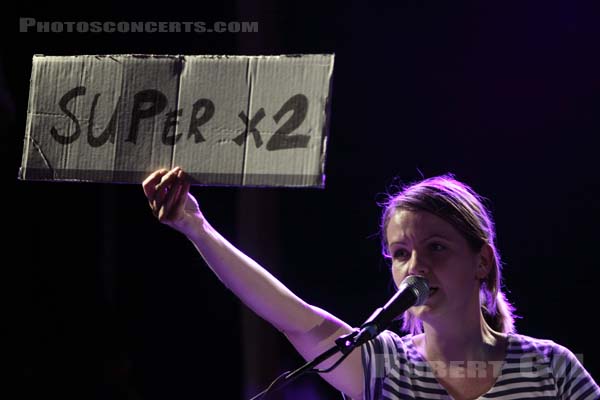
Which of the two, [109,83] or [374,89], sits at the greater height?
[374,89]

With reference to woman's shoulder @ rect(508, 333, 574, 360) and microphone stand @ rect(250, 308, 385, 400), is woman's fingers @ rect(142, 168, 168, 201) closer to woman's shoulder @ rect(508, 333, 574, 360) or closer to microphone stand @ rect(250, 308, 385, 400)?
microphone stand @ rect(250, 308, 385, 400)

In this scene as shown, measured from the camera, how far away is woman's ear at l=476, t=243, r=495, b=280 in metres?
1.76

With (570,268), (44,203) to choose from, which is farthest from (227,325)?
(570,268)

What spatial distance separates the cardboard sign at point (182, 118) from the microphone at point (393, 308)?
271 millimetres

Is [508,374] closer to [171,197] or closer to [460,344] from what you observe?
[460,344]

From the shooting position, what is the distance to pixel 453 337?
5.58 ft

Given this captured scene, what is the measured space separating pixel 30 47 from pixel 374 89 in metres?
1.56

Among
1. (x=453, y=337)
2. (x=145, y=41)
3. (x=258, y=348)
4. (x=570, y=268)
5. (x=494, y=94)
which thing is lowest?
(x=258, y=348)

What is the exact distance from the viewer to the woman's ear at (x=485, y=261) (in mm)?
1765

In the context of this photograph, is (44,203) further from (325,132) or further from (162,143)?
(325,132)

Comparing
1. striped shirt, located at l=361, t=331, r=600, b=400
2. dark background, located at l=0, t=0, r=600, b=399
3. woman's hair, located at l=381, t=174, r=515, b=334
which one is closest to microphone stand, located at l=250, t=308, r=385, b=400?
striped shirt, located at l=361, t=331, r=600, b=400

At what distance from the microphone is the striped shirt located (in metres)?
0.32

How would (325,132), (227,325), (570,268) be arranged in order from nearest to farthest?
(325,132)
(570,268)
(227,325)

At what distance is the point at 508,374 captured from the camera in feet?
5.30
